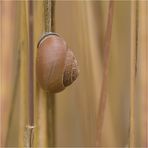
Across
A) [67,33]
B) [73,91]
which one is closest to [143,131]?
[73,91]

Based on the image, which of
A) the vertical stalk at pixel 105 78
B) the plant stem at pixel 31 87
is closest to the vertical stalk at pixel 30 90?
the plant stem at pixel 31 87

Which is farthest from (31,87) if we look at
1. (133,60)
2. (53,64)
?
(133,60)

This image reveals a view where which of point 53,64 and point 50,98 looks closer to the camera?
point 53,64

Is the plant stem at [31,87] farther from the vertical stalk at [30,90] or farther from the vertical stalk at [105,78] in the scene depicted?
the vertical stalk at [105,78]

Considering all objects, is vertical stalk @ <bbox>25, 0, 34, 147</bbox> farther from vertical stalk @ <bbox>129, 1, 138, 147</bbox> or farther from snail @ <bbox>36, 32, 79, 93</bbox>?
vertical stalk @ <bbox>129, 1, 138, 147</bbox>

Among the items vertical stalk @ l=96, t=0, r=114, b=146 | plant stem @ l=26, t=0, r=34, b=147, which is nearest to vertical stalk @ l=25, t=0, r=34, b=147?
plant stem @ l=26, t=0, r=34, b=147

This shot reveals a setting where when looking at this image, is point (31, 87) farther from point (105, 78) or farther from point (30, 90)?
point (105, 78)

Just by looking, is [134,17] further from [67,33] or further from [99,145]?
[99,145]
